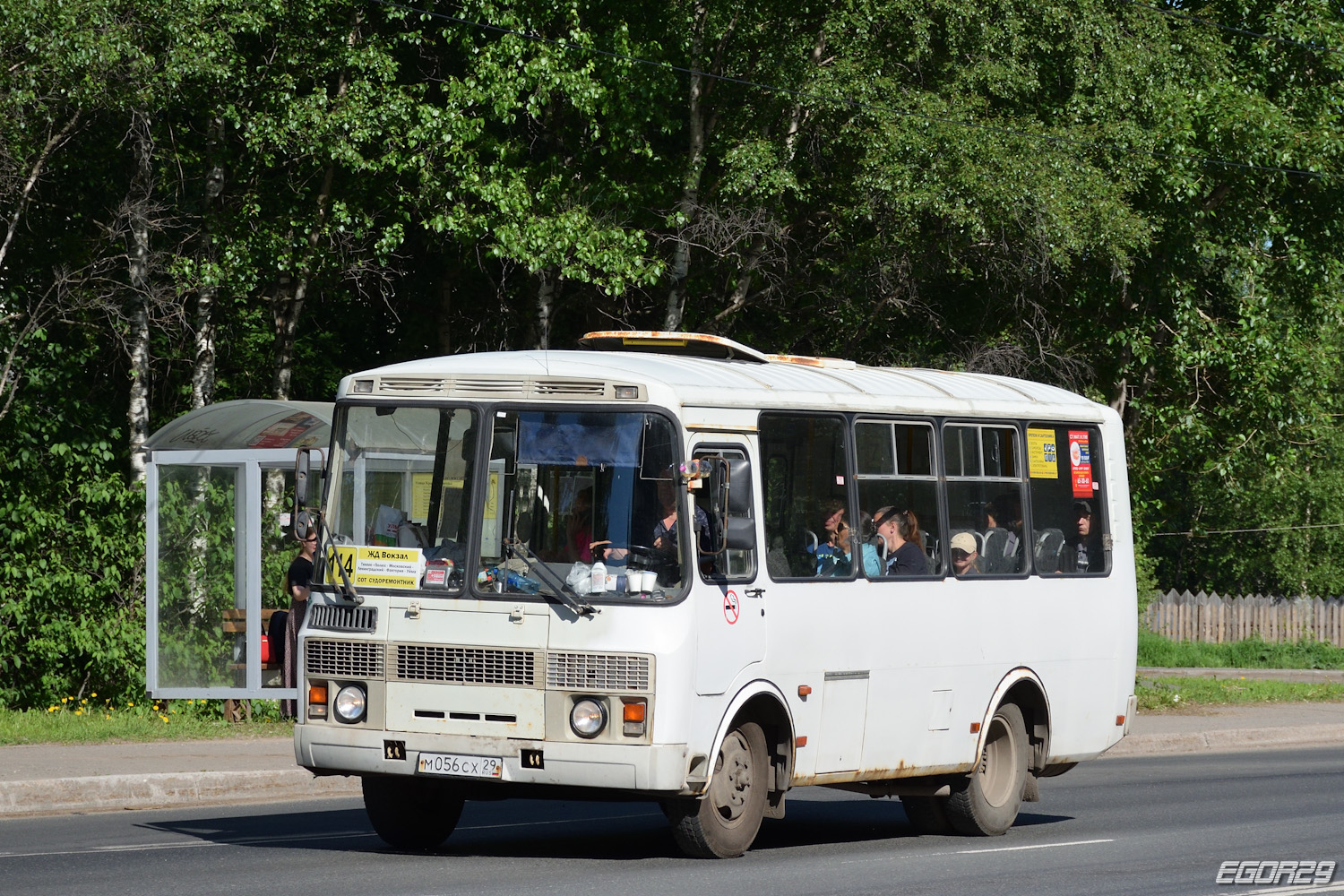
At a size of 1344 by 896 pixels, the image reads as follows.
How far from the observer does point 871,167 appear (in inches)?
878

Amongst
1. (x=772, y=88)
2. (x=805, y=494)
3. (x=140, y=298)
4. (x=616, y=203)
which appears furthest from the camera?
(x=616, y=203)

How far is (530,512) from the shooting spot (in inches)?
404

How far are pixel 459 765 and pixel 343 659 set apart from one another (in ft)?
3.14

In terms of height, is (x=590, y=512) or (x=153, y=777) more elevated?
(x=590, y=512)

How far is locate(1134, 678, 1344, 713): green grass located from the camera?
26.7 metres

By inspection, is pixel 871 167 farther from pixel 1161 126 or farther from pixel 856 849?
pixel 856 849

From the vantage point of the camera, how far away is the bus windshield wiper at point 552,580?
996cm

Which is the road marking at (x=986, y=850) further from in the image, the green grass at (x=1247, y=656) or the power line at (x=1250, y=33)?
the green grass at (x=1247, y=656)

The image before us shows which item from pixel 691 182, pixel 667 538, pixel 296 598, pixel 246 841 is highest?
pixel 691 182

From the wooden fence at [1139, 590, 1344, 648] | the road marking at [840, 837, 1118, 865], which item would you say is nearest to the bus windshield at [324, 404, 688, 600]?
the road marking at [840, 837, 1118, 865]

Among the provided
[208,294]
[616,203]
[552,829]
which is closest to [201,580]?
[208,294]

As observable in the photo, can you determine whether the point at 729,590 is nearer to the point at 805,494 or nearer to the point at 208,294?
the point at 805,494

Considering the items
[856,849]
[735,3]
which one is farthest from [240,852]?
[735,3]

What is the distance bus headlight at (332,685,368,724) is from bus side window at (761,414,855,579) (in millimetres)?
2433
